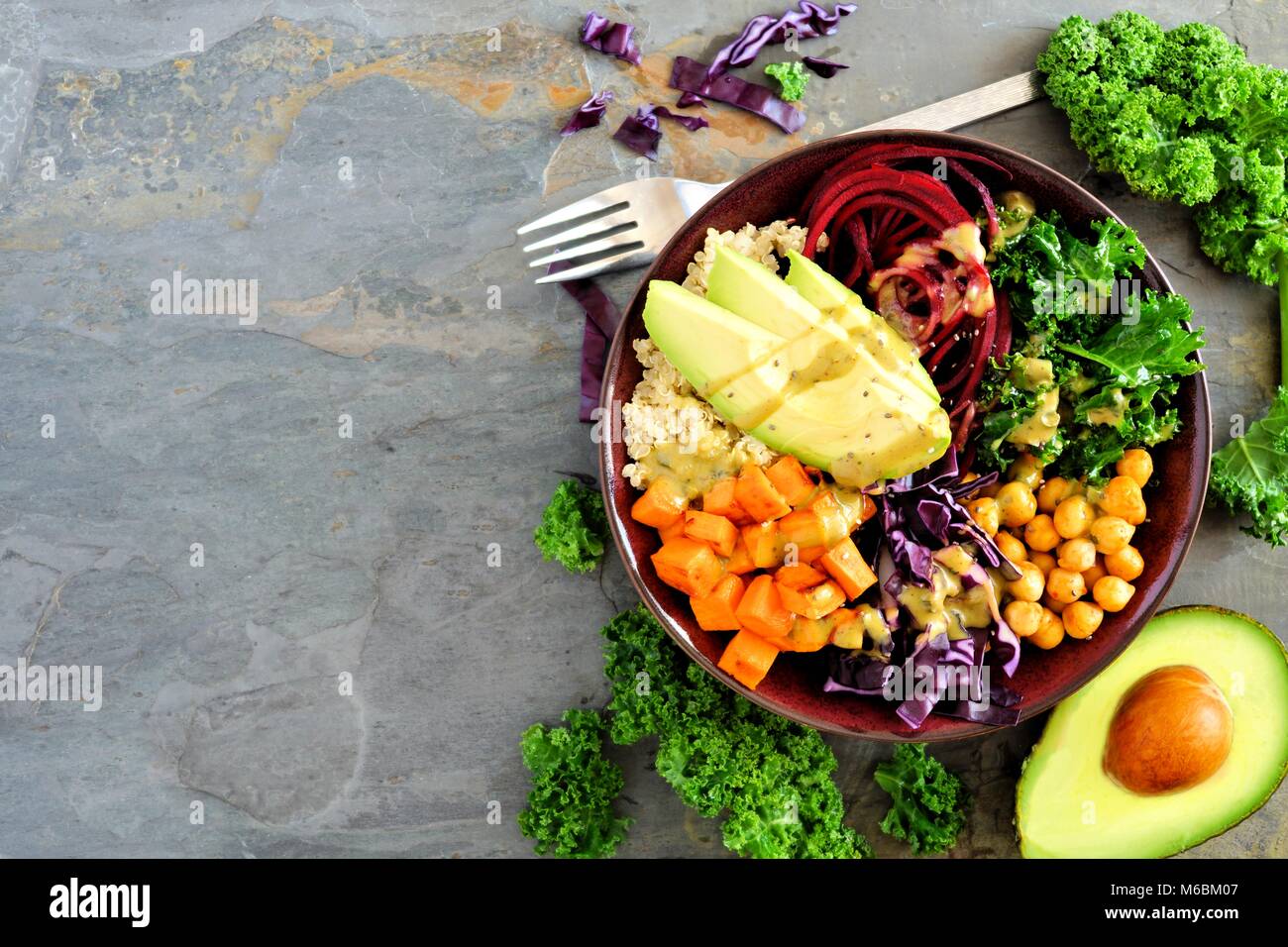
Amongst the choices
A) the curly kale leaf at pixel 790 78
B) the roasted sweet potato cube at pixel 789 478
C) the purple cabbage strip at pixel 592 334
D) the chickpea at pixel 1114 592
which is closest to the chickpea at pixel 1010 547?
the chickpea at pixel 1114 592

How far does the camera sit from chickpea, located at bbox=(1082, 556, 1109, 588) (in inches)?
124

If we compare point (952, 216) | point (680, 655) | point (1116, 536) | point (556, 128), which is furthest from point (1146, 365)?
point (556, 128)

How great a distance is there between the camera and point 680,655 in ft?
11.2

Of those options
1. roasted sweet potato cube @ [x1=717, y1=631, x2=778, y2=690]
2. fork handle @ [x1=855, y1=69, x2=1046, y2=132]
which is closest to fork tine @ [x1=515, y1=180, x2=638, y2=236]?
fork handle @ [x1=855, y1=69, x2=1046, y2=132]

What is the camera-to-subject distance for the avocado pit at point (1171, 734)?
9.95ft

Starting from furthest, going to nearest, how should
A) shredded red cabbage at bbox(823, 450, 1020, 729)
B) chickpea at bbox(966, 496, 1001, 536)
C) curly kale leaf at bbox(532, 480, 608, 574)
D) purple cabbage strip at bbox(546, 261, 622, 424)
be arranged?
purple cabbage strip at bbox(546, 261, 622, 424) < curly kale leaf at bbox(532, 480, 608, 574) < chickpea at bbox(966, 496, 1001, 536) < shredded red cabbage at bbox(823, 450, 1020, 729)

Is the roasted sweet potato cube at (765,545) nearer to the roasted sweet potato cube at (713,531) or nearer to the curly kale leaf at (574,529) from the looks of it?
the roasted sweet potato cube at (713,531)

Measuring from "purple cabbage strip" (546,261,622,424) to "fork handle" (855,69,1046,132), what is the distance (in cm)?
119

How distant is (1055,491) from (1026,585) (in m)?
0.35

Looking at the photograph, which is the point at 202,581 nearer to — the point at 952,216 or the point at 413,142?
the point at 413,142

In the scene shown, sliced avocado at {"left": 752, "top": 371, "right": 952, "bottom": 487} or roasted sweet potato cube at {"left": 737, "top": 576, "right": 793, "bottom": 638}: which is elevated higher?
sliced avocado at {"left": 752, "top": 371, "right": 952, "bottom": 487}

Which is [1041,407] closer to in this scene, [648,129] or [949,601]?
[949,601]

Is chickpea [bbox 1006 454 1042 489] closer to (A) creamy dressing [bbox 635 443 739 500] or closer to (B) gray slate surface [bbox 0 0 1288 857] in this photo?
(B) gray slate surface [bbox 0 0 1288 857]

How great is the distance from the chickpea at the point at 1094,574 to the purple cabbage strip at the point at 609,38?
7.89 ft
